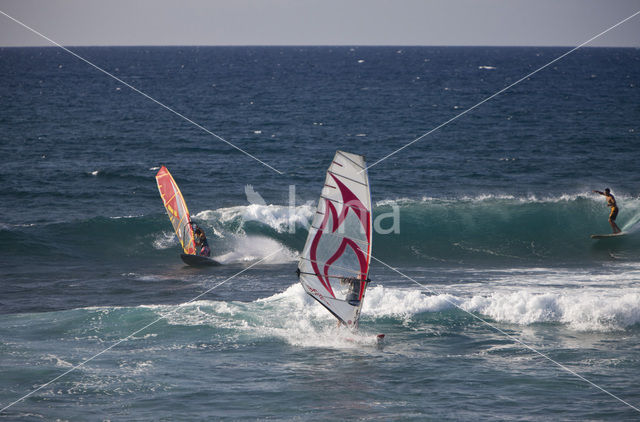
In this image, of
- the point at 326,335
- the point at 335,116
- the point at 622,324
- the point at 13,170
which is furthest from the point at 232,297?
the point at 335,116

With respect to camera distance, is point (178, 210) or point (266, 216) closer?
point (178, 210)

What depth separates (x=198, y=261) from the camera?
23109 millimetres

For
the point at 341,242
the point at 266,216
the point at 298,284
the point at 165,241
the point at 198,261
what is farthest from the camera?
the point at 266,216

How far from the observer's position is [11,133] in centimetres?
5022

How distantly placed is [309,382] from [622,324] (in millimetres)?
8039

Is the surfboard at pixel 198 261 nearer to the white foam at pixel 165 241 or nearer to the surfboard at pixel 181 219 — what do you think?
the surfboard at pixel 181 219

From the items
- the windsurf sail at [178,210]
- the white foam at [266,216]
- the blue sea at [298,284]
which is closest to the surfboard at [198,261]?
the windsurf sail at [178,210]

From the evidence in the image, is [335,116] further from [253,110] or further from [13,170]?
[13,170]

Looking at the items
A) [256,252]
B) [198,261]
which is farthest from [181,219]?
[256,252]

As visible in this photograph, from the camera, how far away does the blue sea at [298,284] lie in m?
13.1

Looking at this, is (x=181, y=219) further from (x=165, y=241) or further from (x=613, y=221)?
(x=613, y=221)

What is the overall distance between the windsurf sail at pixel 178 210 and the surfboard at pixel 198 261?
265 mm

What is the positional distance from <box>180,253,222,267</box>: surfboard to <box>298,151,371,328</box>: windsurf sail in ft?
28.8

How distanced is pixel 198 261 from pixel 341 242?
9.77 meters
